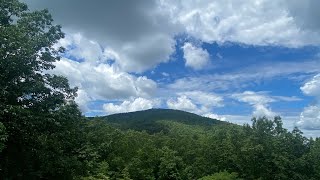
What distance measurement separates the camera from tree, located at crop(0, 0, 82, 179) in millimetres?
23953

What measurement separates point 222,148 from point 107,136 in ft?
75.5

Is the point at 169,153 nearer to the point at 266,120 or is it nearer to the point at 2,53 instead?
the point at 266,120

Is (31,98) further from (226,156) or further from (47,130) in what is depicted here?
(226,156)

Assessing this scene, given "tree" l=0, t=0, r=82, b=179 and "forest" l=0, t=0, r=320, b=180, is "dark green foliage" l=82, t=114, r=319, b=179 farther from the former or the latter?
"tree" l=0, t=0, r=82, b=179

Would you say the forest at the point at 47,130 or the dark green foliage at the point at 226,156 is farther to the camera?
the dark green foliage at the point at 226,156

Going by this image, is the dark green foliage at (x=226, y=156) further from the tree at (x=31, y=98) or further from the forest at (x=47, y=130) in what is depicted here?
the tree at (x=31, y=98)


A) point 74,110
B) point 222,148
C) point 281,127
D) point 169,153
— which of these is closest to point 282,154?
point 281,127

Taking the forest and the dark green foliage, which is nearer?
the forest

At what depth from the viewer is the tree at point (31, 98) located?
2395 cm

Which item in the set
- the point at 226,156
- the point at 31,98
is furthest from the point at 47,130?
the point at 226,156

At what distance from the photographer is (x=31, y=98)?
26.3m

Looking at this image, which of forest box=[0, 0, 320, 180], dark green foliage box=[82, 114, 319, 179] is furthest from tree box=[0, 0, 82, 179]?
dark green foliage box=[82, 114, 319, 179]

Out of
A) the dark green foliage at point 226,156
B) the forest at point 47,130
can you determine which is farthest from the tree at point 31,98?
the dark green foliage at point 226,156

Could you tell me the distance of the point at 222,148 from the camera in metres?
68.6
